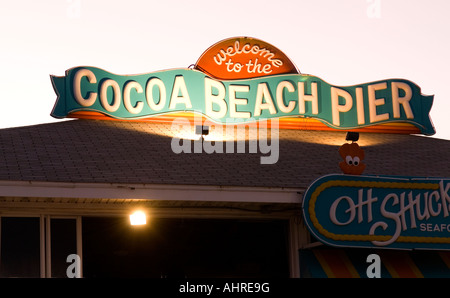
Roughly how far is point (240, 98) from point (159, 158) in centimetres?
457

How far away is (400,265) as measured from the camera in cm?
1600

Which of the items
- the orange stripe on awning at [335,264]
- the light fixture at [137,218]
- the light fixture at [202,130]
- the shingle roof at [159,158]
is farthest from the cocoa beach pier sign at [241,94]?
the orange stripe on awning at [335,264]

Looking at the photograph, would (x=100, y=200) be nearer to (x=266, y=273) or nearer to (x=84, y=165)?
(x=84, y=165)

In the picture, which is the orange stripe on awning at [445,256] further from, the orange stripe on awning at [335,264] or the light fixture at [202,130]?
the light fixture at [202,130]

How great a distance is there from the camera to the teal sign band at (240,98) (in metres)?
18.8

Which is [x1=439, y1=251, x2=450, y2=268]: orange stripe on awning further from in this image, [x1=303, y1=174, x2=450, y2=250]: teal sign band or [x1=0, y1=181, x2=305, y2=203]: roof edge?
[x1=0, y1=181, x2=305, y2=203]: roof edge

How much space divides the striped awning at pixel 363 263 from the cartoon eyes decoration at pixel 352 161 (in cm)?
155

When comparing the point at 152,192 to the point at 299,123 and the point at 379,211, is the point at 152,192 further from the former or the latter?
the point at 299,123

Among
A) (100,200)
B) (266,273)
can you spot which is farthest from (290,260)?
(100,200)

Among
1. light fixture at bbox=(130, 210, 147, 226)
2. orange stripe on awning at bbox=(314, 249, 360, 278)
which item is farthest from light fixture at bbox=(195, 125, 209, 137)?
orange stripe on awning at bbox=(314, 249, 360, 278)

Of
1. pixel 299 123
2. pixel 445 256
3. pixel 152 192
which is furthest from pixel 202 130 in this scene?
pixel 445 256

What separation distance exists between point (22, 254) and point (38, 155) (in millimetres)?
1937

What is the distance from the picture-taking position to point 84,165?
14.6m
